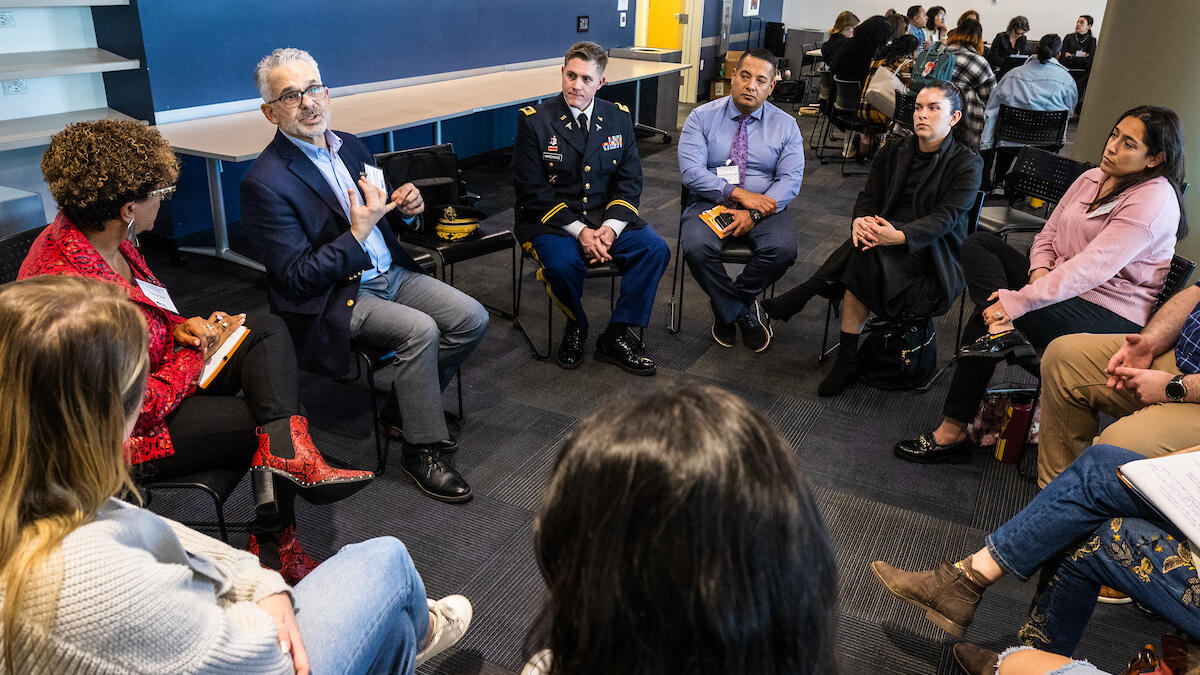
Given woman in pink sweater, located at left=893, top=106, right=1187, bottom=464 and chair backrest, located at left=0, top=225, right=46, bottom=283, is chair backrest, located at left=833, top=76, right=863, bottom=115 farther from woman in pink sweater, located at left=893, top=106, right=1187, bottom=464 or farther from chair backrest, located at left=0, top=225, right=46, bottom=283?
chair backrest, located at left=0, top=225, right=46, bottom=283

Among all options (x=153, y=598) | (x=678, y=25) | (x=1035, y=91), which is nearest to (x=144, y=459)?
(x=153, y=598)

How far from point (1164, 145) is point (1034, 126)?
3.29 metres

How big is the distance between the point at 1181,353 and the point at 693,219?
75.9 inches

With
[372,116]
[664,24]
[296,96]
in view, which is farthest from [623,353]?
[664,24]

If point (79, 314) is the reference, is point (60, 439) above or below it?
below

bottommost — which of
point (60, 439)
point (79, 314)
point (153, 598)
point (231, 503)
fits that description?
point (231, 503)

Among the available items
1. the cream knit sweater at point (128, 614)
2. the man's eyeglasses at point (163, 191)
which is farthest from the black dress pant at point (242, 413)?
the cream knit sweater at point (128, 614)

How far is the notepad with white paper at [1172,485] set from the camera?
1603mm

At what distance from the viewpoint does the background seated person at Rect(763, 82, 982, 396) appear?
3.18 metres

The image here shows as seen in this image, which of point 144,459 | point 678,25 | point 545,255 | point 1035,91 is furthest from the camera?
point 678,25

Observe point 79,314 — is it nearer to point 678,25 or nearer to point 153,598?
point 153,598

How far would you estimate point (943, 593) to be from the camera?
6.62 ft

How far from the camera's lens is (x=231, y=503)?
2.59 metres

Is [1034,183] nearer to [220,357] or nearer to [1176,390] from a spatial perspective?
[1176,390]
